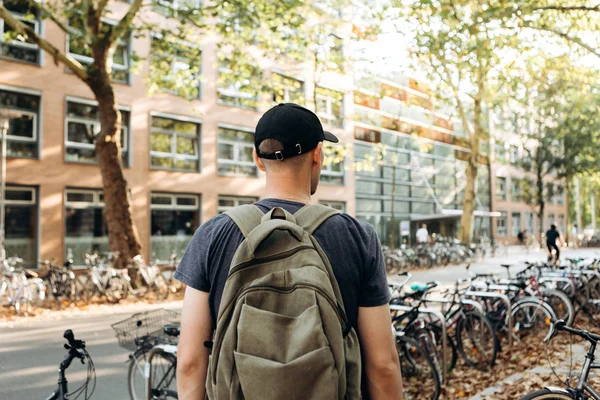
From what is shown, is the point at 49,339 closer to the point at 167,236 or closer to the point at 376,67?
the point at 167,236

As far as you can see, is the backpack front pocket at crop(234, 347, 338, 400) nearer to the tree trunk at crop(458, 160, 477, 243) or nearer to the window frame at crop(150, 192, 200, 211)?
the window frame at crop(150, 192, 200, 211)

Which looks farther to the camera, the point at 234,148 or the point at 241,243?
the point at 234,148

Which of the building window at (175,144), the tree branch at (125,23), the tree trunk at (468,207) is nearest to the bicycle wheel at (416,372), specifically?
the tree branch at (125,23)

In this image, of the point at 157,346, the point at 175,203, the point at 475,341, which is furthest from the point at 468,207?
the point at 157,346

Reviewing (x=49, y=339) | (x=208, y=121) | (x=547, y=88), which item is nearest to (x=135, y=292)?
(x=49, y=339)

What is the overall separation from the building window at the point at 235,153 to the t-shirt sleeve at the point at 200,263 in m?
23.3

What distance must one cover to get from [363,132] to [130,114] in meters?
15.6

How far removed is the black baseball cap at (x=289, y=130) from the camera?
68.0 inches

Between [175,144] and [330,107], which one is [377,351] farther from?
[330,107]

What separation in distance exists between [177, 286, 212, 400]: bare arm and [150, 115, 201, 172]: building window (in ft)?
69.6

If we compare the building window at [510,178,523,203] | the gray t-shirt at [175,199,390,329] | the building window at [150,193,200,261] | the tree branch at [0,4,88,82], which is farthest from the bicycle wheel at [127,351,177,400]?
the building window at [510,178,523,203]

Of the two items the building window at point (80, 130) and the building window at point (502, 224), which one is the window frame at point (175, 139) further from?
the building window at point (502, 224)

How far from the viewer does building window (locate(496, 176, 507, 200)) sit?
50.7 metres

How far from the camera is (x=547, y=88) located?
25594 millimetres
